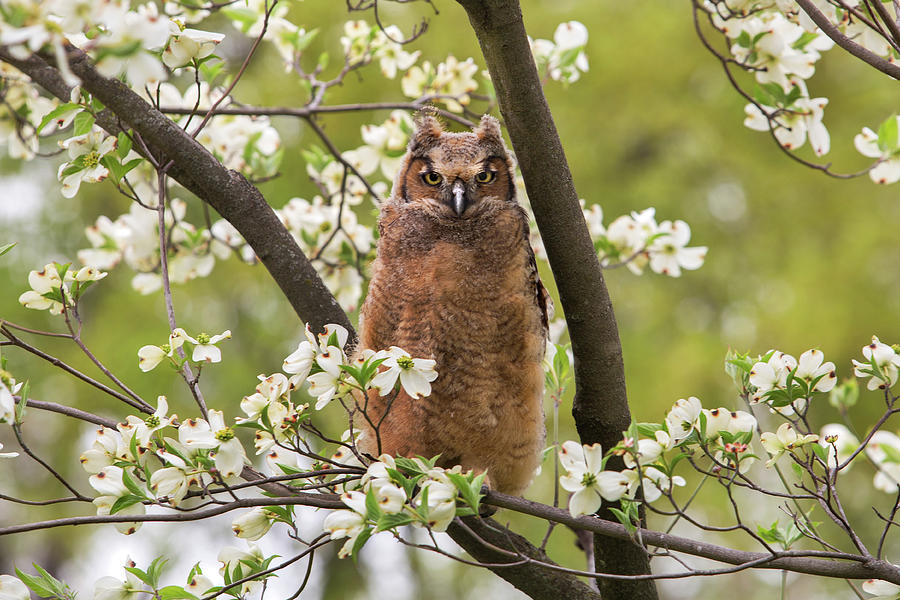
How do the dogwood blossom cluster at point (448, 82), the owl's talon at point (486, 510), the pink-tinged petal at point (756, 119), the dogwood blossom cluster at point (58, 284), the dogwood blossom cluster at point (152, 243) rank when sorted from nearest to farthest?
the dogwood blossom cluster at point (58, 284) → the owl's talon at point (486, 510) → the pink-tinged petal at point (756, 119) → the dogwood blossom cluster at point (152, 243) → the dogwood blossom cluster at point (448, 82)

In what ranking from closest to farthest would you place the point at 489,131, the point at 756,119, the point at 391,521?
the point at 391,521
the point at 756,119
the point at 489,131

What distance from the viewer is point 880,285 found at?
586 centimetres

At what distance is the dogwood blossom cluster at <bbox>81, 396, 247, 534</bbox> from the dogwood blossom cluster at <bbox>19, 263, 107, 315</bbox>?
45 centimetres

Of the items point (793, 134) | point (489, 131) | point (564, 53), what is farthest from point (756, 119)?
point (489, 131)

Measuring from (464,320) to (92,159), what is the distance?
3.60 feet

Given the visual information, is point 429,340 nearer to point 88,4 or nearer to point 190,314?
point 88,4

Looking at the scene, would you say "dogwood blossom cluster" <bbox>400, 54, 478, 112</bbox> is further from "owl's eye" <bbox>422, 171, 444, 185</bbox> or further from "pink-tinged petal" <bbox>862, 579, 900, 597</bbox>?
"pink-tinged petal" <bbox>862, 579, 900, 597</bbox>

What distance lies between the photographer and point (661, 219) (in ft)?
20.7

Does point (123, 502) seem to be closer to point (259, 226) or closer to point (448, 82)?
point (259, 226)

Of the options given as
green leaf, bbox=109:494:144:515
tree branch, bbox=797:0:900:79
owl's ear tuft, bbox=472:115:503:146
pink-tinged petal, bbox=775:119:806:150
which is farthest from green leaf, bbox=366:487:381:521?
pink-tinged petal, bbox=775:119:806:150

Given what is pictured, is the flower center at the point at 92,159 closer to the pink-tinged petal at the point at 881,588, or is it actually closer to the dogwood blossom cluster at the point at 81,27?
the dogwood blossom cluster at the point at 81,27

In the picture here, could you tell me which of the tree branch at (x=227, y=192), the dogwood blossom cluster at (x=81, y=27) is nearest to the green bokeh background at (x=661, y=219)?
the tree branch at (x=227, y=192)

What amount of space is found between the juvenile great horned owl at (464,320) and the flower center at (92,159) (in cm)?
92

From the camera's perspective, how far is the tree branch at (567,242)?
197 centimetres
